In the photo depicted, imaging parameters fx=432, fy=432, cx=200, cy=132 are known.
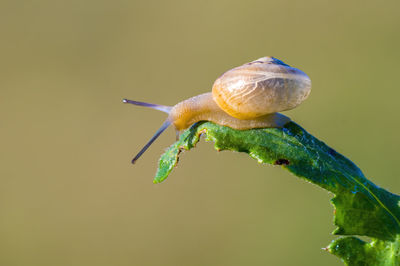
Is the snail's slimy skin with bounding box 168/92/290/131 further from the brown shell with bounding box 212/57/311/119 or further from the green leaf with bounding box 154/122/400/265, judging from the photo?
the green leaf with bounding box 154/122/400/265

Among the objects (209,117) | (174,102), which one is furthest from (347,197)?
(174,102)

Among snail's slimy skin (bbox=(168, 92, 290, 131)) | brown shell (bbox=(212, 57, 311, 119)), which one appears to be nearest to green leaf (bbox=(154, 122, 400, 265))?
snail's slimy skin (bbox=(168, 92, 290, 131))

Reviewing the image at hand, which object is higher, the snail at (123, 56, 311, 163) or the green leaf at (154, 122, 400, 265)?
the snail at (123, 56, 311, 163)

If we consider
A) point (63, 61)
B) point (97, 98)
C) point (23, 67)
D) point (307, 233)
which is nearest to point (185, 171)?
point (307, 233)

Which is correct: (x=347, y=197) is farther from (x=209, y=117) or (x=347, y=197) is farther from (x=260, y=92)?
(x=209, y=117)

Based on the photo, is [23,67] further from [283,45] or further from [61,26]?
[283,45]

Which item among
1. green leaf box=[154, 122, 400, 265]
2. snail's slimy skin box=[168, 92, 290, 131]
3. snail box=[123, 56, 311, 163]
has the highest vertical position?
snail box=[123, 56, 311, 163]
